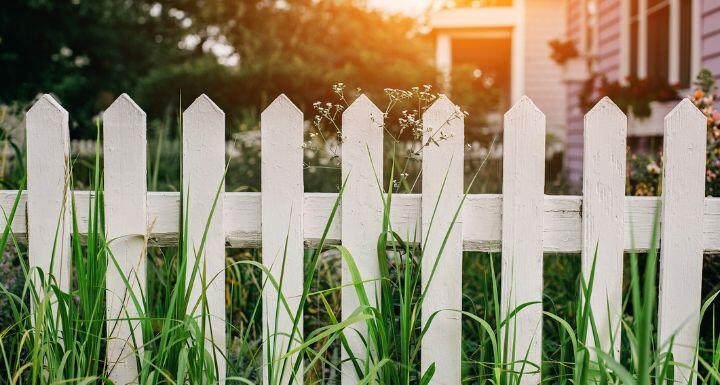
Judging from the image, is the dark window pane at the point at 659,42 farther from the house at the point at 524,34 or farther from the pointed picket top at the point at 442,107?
the house at the point at 524,34

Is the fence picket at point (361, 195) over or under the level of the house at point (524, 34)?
under

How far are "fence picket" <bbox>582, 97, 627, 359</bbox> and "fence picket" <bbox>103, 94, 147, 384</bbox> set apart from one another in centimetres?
117

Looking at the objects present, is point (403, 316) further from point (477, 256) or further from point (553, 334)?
point (477, 256)

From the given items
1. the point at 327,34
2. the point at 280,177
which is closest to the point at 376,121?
the point at 280,177

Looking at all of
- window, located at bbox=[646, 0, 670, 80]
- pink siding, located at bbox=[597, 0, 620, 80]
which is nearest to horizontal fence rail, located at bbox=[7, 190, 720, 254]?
window, located at bbox=[646, 0, 670, 80]

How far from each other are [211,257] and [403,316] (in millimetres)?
574

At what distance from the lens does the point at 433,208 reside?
6.34 ft

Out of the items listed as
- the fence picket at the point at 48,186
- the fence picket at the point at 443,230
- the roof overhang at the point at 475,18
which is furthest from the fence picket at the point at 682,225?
the roof overhang at the point at 475,18

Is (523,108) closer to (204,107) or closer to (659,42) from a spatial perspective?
(204,107)

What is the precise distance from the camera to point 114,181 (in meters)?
1.97

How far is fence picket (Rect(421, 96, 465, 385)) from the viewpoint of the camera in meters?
1.92

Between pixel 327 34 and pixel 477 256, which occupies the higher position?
pixel 327 34

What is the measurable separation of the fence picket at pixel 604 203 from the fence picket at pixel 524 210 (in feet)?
0.40

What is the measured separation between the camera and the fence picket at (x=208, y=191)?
6.34ft
